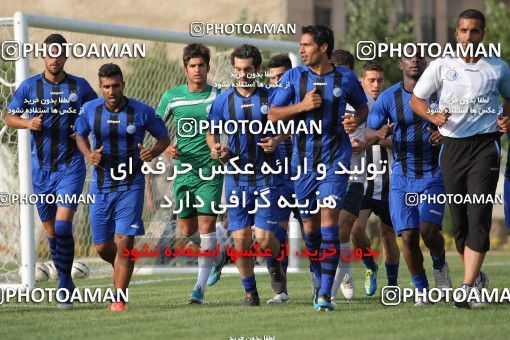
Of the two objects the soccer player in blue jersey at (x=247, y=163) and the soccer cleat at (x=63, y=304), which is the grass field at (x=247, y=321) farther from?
the soccer player in blue jersey at (x=247, y=163)

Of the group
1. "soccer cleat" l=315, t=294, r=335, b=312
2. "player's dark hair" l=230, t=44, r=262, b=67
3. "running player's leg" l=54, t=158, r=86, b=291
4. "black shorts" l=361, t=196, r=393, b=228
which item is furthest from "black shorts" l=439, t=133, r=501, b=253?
"running player's leg" l=54, t=158, r=86, b=291

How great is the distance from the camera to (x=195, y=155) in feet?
43.3

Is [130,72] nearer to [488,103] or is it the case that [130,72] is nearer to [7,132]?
[7,132]

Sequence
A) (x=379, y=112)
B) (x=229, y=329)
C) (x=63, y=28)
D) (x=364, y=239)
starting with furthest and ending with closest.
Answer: (x=63, y=28) < (x=364, y=239) < (x=379, y=112) < (x=229, y=329)

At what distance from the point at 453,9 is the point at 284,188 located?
112 feet

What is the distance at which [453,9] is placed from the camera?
4597cm

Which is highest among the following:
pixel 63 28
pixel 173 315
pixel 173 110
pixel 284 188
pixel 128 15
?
Answer: pixel 128 15

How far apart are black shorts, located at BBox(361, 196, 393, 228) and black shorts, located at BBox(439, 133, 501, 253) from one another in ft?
7.68

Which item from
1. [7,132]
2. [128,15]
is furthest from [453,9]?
[7,132]

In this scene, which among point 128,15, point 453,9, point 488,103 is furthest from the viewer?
point 453,9

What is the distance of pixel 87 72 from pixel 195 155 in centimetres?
517

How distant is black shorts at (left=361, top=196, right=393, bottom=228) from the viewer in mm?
13547

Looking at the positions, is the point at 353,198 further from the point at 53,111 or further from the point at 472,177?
the point at 53,111

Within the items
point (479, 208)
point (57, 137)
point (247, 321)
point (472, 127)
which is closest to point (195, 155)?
point (57, 137)
